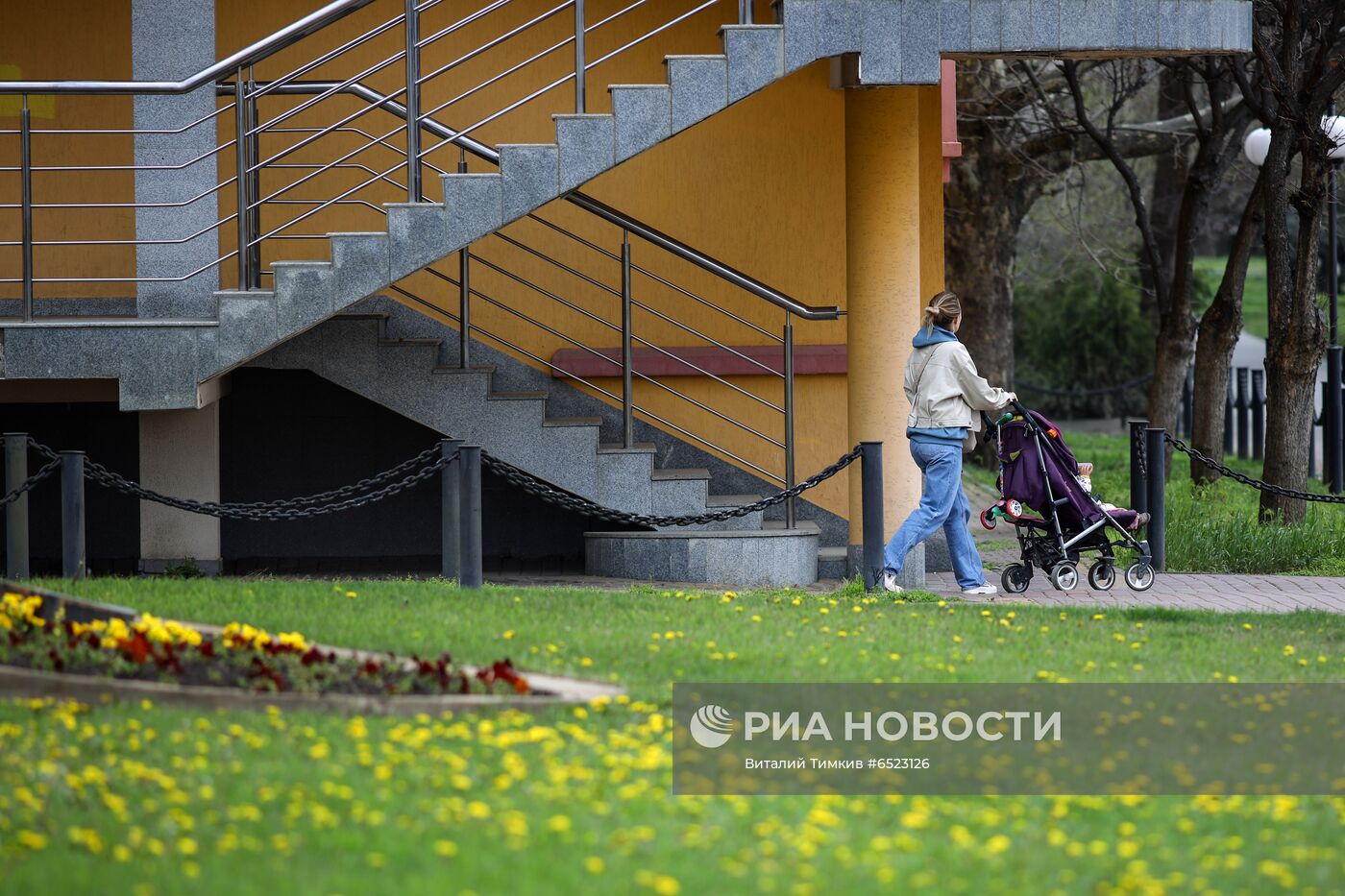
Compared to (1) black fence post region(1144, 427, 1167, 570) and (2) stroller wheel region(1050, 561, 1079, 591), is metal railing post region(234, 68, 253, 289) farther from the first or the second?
(1) black fence post region(1144, 427, 1167, 570)

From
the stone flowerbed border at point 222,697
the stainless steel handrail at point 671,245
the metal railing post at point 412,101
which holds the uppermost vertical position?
the metal railing post at point 412,101

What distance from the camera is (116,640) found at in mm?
6965

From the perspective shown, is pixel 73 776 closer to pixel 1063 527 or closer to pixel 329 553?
pixel 1063 527

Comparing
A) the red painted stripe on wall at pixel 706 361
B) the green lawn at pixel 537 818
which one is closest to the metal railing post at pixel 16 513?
the green lawn at pixel 537 818

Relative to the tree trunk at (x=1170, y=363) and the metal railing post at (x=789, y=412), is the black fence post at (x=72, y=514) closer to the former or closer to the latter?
the metal railing post at (x=789, y=412)

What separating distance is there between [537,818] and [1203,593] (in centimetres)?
664

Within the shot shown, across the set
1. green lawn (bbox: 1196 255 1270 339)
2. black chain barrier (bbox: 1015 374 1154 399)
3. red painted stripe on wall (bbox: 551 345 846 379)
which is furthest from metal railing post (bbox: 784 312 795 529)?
green lawn (bbox: 1196 255 1270 339)

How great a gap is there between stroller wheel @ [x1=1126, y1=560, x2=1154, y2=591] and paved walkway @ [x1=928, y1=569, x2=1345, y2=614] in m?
0.05

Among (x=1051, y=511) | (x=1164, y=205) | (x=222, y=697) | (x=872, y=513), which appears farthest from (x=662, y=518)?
(x=1164, y=205)

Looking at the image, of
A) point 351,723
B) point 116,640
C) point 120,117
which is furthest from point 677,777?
point 120,117

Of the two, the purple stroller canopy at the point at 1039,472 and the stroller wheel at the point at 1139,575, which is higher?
the purple stroller canopy at the point at 1039,472

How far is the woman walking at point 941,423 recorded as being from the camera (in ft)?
33.2

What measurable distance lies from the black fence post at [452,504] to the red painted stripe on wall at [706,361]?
2564 mm

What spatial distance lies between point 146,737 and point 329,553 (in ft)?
24.0
